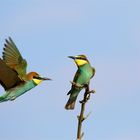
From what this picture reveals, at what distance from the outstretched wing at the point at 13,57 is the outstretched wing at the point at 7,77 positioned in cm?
30

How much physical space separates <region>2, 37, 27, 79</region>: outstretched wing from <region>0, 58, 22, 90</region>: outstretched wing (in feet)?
0.97

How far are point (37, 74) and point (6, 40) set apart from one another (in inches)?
35.4

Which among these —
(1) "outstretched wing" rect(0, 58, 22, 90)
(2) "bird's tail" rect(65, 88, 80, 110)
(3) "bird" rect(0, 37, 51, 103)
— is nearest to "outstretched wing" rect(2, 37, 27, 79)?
(3) "bird" rect(0, 37, 51, 103)

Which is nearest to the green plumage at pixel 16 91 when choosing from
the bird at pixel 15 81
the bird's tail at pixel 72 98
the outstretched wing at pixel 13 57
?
the bird at pixel 15 81

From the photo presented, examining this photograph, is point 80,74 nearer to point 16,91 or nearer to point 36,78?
point 36,78

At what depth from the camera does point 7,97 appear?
95.1 inches

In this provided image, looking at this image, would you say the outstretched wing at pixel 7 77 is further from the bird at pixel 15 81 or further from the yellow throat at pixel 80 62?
the yellow throat at pixel 80 62

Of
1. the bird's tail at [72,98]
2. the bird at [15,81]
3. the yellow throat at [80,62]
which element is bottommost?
the bird's tail at [72,98]

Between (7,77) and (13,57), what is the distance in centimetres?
73

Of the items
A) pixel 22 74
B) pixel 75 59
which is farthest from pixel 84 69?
pixel 22 74

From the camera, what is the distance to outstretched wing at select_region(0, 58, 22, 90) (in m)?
2.41

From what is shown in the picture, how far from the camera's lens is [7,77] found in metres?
2.42

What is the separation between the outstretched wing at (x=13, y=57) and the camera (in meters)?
2.98

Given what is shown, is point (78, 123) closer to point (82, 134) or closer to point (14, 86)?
point (82, 134)
